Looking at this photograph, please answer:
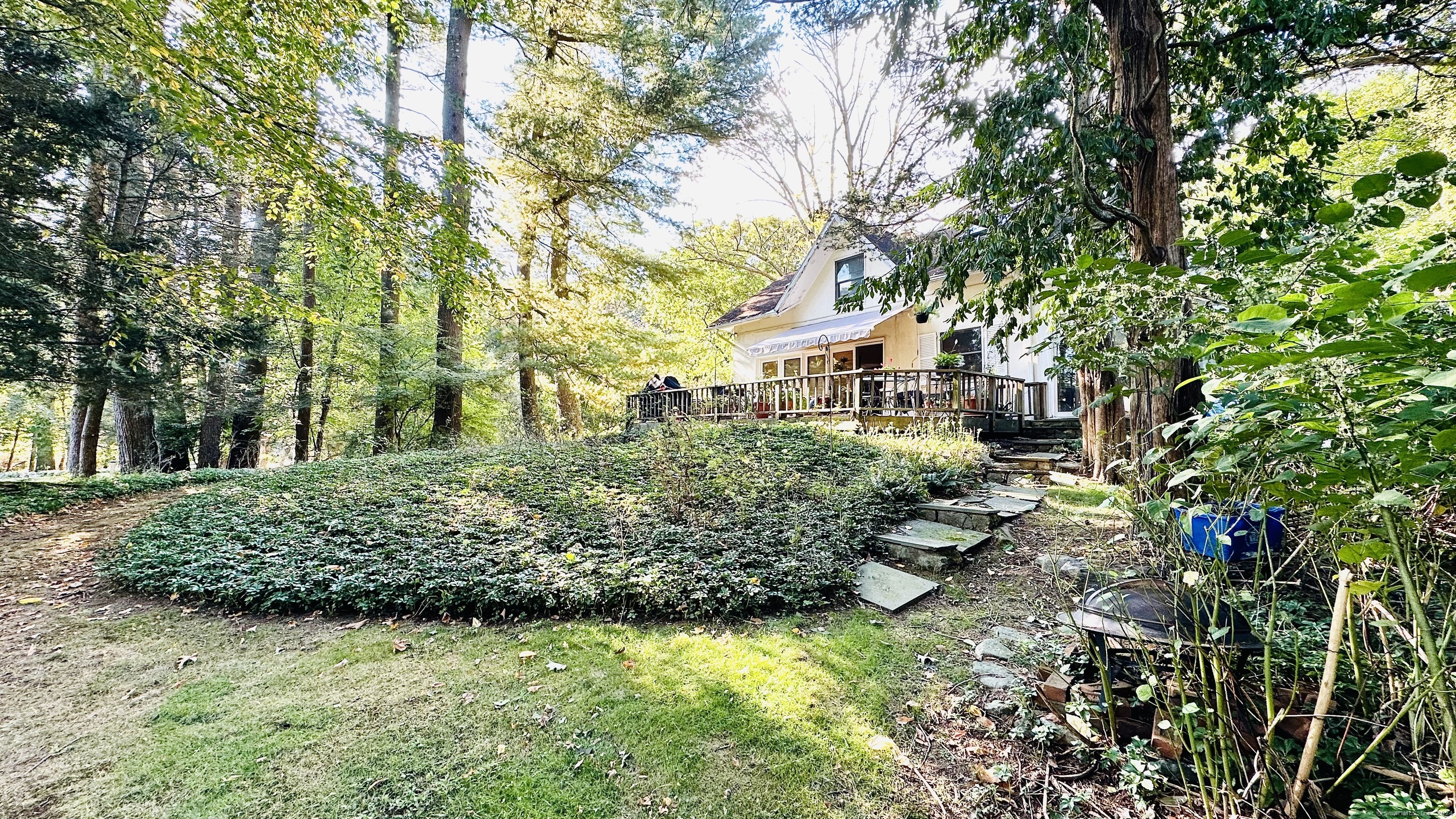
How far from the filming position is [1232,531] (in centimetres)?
159

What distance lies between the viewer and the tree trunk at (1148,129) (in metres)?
3.73

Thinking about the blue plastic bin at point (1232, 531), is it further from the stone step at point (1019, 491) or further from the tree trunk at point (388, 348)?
the tree trunk at point (388, 348)

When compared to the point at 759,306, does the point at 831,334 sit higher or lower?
lower

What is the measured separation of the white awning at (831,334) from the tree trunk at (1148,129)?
6.99m

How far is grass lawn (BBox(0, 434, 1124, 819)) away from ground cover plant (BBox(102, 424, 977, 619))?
0.18m

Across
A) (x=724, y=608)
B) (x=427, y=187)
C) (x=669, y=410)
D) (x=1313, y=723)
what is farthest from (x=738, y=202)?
(x=1313, y=723)

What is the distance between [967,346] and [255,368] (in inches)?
610

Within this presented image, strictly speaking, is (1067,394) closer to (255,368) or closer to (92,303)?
(92,303)

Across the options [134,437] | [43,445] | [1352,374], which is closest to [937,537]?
[1352,374]

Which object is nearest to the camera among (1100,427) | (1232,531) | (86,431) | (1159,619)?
(1232,531)

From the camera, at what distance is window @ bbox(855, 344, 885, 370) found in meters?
13.9

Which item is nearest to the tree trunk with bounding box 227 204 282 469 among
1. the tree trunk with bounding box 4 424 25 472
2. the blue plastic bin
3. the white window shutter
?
the blue plastic bin

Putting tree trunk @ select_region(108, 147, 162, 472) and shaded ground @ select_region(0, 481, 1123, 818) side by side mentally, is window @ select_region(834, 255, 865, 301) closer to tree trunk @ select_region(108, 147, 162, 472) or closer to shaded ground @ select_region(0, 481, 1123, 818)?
shaded ground @ select_region(0, 481, 1123, 818)

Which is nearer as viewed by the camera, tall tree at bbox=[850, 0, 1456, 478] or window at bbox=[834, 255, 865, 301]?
tall tree at bbox=[850, 0, 1456, 478]
